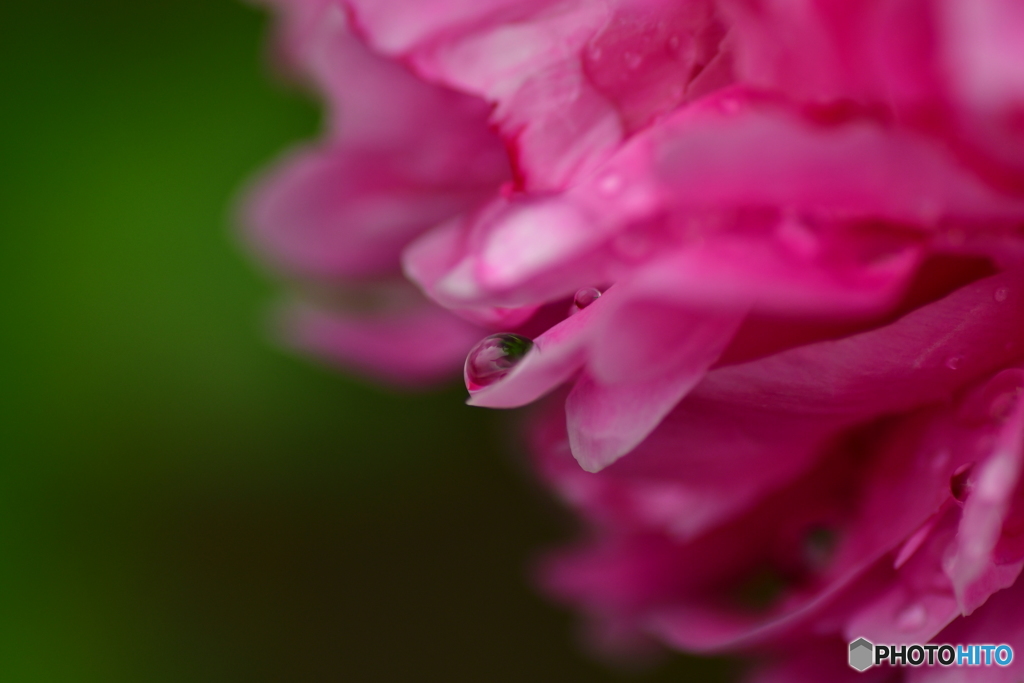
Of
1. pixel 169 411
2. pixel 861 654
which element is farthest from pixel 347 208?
pixel 169 411

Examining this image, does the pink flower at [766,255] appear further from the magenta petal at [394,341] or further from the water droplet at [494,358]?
the magenta petal at [394,341]

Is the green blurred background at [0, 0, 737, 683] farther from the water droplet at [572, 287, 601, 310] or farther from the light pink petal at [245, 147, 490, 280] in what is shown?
the water droplet at [572, 287, 601, 310]

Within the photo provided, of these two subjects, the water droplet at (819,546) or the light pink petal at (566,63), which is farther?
the water droplet at (819,546)

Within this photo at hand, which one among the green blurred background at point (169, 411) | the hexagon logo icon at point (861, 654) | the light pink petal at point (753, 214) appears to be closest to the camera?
the light pink petal at point (753, 214)

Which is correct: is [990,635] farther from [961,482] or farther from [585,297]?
[585,297]

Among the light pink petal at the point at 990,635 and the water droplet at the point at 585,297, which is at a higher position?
the water droplet at the point at 585,297

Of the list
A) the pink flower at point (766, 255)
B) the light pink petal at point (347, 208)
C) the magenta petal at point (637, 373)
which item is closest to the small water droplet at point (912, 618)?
the pink flower at point (766, 255)

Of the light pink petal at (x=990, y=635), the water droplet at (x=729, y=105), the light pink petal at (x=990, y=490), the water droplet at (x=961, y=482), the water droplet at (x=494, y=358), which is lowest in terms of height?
the light pink petal at (x=990, y=635)
